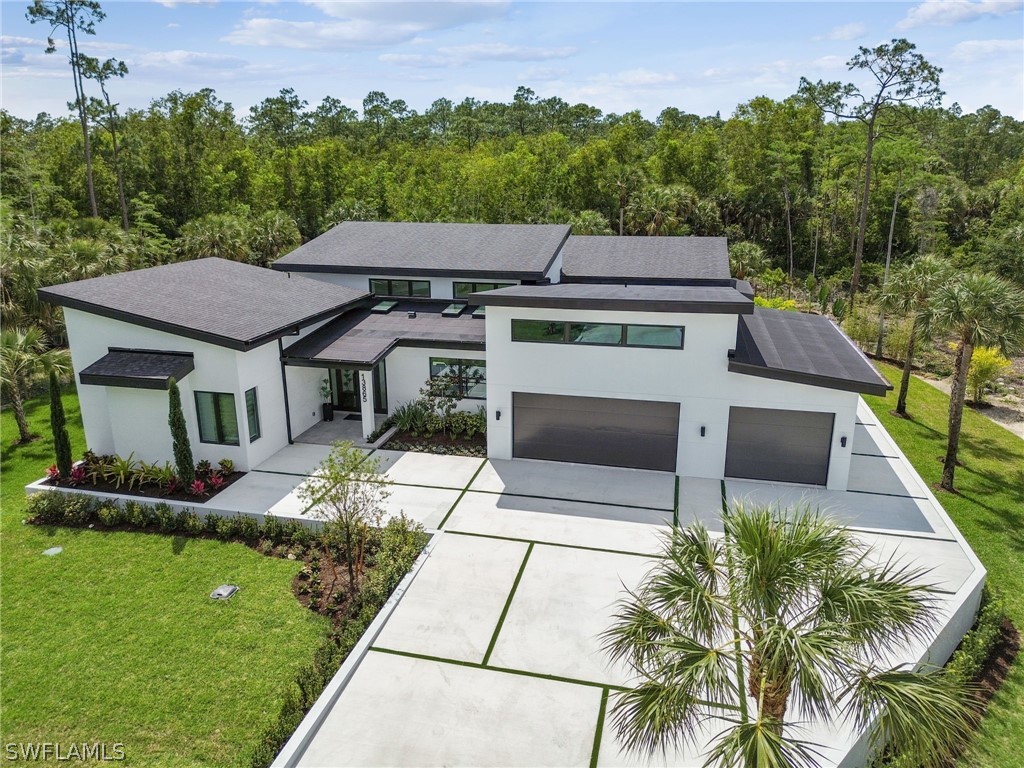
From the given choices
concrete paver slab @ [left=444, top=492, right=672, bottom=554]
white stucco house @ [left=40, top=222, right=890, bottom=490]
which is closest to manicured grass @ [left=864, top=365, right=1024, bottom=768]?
white stucco house @ [left=40, top=222, right=890, bottom=490]

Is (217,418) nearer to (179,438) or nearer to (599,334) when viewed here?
(179,438)

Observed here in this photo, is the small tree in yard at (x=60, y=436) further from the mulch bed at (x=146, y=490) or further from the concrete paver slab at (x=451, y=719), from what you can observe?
the concrete paver slab at (x=451, y=719)

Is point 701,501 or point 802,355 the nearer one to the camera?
point 701,501

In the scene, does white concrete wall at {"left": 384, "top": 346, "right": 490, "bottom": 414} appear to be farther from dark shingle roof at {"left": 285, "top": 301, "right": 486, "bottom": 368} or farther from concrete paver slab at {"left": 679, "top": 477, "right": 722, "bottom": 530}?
concrete paver slab at {"left": 679, "top": 477, "right": 722, "bottom": 530}

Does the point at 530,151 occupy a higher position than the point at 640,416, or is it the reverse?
the point at 530,151

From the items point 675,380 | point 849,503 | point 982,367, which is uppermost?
point 675,380

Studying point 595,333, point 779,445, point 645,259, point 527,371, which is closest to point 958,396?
point 779,445

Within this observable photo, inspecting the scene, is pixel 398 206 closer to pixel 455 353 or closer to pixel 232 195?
pixel 232 195

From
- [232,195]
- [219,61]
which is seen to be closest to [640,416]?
[219,61]
